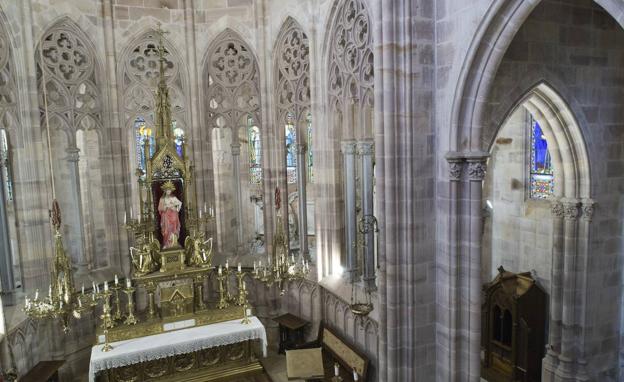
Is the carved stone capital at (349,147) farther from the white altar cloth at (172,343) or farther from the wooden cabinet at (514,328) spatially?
the wooden cabinet at (514,328)

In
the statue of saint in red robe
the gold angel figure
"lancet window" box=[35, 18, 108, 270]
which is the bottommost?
the gold angel figure

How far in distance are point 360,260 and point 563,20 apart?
6.52m

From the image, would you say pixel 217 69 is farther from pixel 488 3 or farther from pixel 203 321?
pixel 488 3

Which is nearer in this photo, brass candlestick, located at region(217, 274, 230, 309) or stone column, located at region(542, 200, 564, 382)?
stone column, located at region(542, 200, 564, 382)

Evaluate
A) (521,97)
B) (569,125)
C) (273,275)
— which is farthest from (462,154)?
(273,275)

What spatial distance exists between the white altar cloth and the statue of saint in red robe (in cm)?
210

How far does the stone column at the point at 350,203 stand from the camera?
439 inches

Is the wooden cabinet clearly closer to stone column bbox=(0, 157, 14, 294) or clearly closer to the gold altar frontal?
the gold altar frontal

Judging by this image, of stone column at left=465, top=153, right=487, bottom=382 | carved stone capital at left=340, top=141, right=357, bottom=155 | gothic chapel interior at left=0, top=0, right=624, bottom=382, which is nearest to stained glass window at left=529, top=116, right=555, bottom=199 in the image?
gothic chapel interior at left=0, top=0, right=624, bottom=382

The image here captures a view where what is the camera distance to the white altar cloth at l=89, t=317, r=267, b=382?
1004cm

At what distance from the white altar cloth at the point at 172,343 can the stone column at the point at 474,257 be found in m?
4.98

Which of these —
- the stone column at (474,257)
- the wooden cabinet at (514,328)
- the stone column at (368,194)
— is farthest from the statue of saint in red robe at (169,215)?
the wooden cabinet at (514,328)

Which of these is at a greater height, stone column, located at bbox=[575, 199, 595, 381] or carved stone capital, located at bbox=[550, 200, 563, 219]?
carved stone capital, located at bbox=[550, 200, 563, 219]

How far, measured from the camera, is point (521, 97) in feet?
28.9
